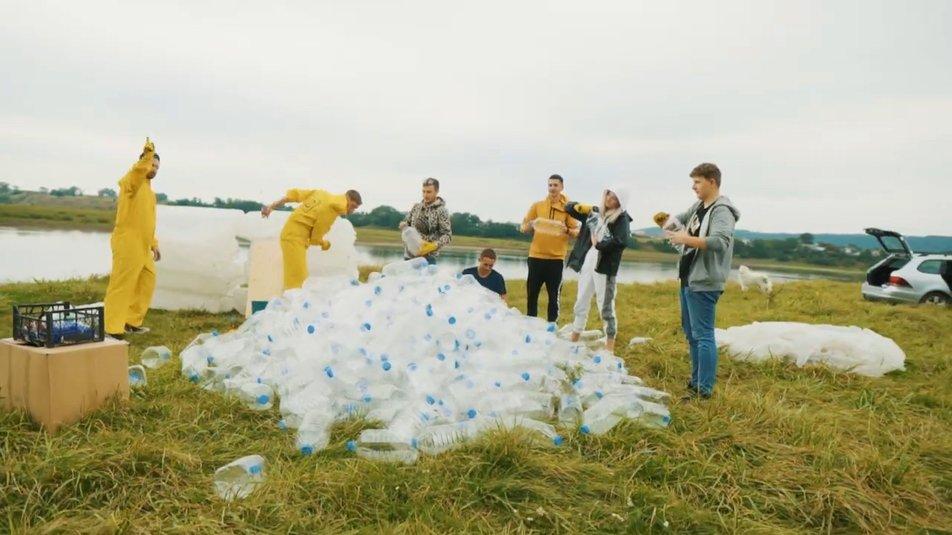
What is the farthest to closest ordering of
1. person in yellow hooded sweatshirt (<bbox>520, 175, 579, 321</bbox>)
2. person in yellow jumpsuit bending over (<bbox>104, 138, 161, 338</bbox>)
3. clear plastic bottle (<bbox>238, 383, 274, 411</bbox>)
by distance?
person in yellow hooded sweatshirt (<bbox>520, 175, 579, 321</bbox>) → person in yellow jumpsuit bending over (<bbox>104, 138, 161, 338</bbox>) → clear plastic bottle (<bbox>238, 383, 274, 411</bbox>)

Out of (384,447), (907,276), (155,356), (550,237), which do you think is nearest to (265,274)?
(155,356)

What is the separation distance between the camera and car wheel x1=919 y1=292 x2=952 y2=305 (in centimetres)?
1027

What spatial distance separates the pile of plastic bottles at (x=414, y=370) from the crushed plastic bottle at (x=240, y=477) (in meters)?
0.30

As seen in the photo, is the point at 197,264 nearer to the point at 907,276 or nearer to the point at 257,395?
the point at 257,395

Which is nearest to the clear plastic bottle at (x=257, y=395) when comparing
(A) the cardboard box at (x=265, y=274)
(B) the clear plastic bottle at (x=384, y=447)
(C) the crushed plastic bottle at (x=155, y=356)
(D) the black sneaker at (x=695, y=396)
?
(B) the clear plastic bottle at (x=384, y=447)

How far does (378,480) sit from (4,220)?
2821 cm

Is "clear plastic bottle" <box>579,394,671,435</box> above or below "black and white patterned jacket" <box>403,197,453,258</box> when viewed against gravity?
below

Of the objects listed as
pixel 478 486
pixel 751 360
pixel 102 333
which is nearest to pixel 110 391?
pixel 102 333

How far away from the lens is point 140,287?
6285 mm

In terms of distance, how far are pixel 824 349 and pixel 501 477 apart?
15.1ft

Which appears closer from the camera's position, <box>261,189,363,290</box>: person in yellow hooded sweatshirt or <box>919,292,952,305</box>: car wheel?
<box>261,189,363,290</box>: person in yellow hooded sweatshirt

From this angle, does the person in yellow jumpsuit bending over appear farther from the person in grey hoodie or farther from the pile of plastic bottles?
the person in grey hoodie

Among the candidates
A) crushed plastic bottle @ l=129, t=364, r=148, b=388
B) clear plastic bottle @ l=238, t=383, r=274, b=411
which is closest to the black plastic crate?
crushed plastic bottle @ l=129, t=364, r=148, b=388

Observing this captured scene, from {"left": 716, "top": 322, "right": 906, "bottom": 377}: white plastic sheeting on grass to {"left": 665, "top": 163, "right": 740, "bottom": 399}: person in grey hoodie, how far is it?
5.93 ft
